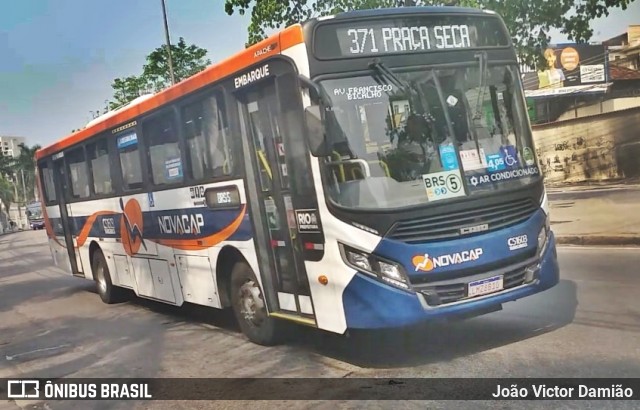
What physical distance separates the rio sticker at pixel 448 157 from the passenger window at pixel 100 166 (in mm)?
6702

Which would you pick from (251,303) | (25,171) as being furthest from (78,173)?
(25,171)

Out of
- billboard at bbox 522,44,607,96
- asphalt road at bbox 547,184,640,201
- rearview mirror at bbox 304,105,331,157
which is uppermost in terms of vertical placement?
billboard at bbox 522,44,607,96

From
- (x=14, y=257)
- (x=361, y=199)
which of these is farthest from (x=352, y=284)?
(x=14, y=257)

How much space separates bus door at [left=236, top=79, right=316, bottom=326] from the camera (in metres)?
6.01

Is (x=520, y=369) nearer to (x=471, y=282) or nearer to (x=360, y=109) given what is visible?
(x=471, y=282)

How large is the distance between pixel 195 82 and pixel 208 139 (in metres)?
0.73

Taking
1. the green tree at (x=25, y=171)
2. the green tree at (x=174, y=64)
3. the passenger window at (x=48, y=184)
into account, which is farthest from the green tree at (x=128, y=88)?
the green tree at (x=25, y=171)

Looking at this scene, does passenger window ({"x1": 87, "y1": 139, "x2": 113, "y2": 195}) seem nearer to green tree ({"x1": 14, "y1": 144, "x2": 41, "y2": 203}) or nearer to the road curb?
the road curb

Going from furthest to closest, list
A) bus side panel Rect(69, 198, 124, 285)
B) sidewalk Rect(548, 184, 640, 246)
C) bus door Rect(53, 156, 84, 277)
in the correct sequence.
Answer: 1. bus door Rect(53, 156, 84, 277)
2. sidewalk Rect(548, 184, 640, 246)
3. bus side panel Rect(69, 198, 124, 285)

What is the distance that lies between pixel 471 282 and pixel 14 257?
25.7 metres

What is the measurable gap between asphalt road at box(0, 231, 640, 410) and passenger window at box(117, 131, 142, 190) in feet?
6.84

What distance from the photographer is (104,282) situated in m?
11.9

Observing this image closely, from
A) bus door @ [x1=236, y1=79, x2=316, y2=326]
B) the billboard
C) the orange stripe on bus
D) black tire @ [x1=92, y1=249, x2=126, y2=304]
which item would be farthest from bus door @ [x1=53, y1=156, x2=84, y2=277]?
the billboard

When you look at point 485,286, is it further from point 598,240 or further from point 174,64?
point 174,64
